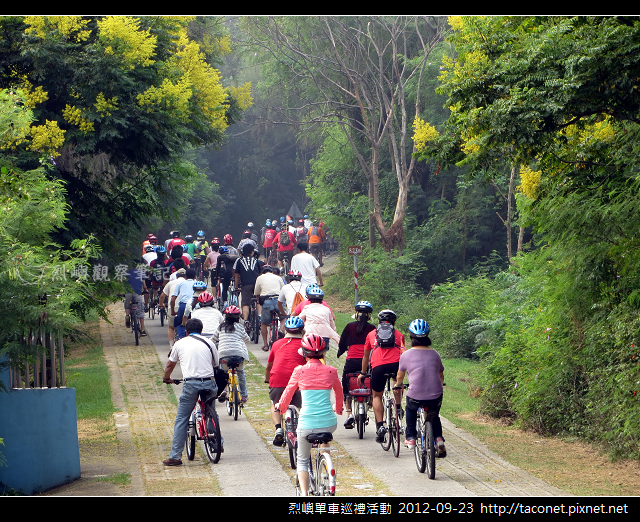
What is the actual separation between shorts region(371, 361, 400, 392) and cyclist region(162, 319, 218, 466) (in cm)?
215

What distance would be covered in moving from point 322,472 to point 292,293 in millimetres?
8501

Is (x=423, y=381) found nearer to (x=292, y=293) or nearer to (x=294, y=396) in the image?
(x=294, y=396)

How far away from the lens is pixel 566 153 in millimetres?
12062

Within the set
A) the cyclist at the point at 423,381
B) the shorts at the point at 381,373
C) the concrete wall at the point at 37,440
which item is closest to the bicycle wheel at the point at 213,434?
the concrete wall at the point at 37,440

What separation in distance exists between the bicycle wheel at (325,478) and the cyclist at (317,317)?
4.46m

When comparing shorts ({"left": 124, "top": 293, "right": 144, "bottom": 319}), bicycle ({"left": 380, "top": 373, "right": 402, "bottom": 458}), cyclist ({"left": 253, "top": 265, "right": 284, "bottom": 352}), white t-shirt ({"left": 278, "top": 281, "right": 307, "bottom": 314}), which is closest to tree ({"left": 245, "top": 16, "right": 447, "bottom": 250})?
shorts ({"left": 124, "top": 293, "right": 144, "bottom": 319})

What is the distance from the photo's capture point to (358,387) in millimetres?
10938

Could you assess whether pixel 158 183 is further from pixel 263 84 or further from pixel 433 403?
pixel 263 84

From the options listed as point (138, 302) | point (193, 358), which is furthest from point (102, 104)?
point (193, 358)

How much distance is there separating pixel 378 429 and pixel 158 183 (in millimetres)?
8829

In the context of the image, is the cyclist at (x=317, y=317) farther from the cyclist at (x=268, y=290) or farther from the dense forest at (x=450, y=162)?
A: the cyclist at (x=268, y=290)

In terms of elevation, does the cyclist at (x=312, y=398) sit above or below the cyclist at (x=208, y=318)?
below

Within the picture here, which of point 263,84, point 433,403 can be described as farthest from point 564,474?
point 263,84

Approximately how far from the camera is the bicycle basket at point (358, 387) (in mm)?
10750
